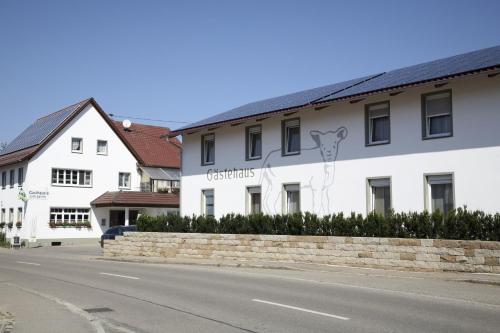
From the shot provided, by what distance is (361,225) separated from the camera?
19734 millimetres

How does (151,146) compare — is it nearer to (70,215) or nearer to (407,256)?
(70,215)

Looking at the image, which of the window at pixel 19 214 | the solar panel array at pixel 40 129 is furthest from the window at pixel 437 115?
the window at pixel 19 214

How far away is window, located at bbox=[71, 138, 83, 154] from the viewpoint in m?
48.2

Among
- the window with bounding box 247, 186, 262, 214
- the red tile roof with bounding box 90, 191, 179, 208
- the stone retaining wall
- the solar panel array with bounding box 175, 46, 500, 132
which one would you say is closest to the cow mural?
the window with bounding box 247, 186, 262, 214

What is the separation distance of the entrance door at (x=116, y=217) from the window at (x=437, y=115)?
34.4 meters

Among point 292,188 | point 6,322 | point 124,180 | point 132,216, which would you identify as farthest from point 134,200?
point 6,322

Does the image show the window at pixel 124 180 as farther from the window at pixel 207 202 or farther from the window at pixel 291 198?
the window at pixel 291 198

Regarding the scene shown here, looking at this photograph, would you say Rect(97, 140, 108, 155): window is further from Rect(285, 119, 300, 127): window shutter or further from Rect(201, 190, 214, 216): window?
Rect(285, 119, 300, 127): window shutter

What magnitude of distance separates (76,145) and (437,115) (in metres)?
35.3

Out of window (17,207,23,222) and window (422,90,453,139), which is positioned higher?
window (422,90,453,139)

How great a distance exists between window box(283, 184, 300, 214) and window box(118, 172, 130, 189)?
2865 centimetres

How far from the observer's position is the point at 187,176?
30875mm

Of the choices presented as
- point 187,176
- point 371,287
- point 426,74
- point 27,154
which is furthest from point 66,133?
point 371,287

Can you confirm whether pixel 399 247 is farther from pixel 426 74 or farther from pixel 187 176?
pixel 187 176
